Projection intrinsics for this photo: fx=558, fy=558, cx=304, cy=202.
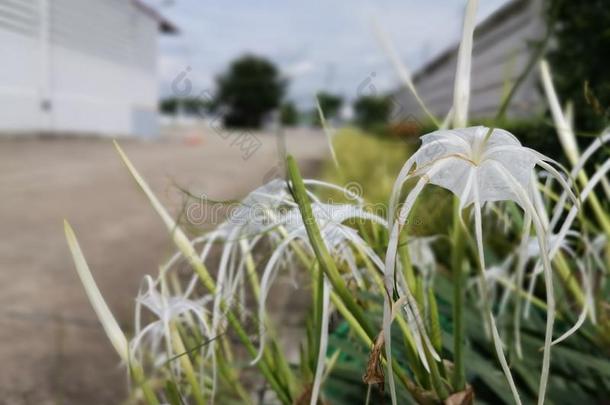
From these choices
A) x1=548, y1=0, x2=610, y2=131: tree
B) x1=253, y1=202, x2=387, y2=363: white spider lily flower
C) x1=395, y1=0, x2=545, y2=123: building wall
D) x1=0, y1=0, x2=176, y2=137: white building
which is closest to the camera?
x1=253, y1=202, x2=387, y2=363: white spider lily flower

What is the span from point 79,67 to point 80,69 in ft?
0.14

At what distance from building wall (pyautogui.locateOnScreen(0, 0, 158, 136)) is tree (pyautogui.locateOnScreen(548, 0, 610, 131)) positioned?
24.2ft

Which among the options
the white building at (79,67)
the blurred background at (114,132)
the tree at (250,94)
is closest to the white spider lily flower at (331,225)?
the blurred background at (114,132)

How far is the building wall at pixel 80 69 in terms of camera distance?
25.7 ft

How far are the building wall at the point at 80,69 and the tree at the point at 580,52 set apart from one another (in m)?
7.37

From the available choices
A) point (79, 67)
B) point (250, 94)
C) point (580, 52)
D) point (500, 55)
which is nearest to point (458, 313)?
point (580, 52)

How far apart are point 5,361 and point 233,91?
22.3 meters

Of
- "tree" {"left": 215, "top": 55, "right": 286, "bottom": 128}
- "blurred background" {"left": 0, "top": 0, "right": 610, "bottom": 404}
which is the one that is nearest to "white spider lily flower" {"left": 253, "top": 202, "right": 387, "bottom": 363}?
"blurred background" {"left": 0, "top": 0, "right": 610, "bottom": 404}

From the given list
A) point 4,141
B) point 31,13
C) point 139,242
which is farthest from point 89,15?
point 139,242

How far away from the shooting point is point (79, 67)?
9.52 metres

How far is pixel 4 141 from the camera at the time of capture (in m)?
7.03

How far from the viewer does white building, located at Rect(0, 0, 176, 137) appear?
25.5 feet

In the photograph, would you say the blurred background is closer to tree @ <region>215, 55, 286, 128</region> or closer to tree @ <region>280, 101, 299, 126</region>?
tree @ <region>280, 101, 299, 126</region>

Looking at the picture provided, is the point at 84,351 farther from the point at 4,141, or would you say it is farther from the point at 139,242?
the point at 4,141
